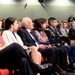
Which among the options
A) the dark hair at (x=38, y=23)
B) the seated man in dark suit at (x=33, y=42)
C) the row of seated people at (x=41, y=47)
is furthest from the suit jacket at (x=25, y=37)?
the dark hair at (x=38, y=23)

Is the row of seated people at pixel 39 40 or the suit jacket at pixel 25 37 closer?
the row of seated people at pixel 39 40

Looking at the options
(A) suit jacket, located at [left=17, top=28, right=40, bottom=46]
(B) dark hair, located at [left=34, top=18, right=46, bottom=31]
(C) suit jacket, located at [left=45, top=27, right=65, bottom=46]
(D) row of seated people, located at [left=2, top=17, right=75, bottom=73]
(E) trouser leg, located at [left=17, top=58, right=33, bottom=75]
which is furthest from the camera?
(C) suit jacket, located at [left=45, top=27, right=65, bottom=46]

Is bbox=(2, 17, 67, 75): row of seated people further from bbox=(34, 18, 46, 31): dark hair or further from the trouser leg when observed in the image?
the trouser leg

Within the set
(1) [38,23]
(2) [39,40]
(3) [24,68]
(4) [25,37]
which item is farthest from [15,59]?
(1) [38,23]

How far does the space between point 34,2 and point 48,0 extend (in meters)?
0.86

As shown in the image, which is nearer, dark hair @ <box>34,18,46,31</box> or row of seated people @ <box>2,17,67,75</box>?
row of seated people @ <box>2,17,67,75</box>

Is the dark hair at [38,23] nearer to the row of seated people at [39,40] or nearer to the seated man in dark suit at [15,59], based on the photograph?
the row of seated people at [39,40]

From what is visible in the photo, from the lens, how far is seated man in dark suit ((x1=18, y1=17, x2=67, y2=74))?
13.0 ft

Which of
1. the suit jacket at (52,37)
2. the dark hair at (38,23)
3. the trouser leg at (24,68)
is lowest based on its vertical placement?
the trouser leg at (24,68)

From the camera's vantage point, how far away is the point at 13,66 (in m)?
2.82

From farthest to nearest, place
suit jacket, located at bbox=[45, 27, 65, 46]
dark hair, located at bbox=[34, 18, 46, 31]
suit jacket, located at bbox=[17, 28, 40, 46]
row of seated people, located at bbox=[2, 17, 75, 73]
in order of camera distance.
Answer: suit jacket, located at bbox=[45, 27, 65, 46] → dark hair, located at bbox=[34, 18, 46, 31] → suit jacket, located at bbox=[17, 28, 40, 46] → row of seated people, located at bbox=[2, 17, 75, 73]

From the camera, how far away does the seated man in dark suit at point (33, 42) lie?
396cm

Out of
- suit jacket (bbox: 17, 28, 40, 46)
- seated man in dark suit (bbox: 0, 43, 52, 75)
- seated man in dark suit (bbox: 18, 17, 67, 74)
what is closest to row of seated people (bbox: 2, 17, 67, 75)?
Result: seated man in dark suit (bbox: 18, 17, 67, 74)

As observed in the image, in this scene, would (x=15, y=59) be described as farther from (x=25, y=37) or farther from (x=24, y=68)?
(x=25, y=37)
